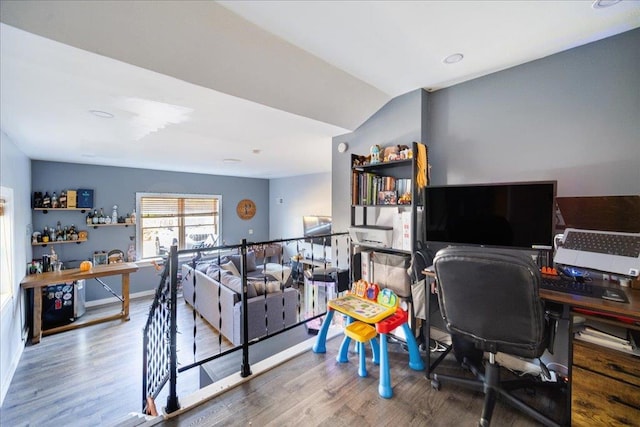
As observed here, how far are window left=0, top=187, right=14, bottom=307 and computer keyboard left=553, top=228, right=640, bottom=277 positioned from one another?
4910 mm

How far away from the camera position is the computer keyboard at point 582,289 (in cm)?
129

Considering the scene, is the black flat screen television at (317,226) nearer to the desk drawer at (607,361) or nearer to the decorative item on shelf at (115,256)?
the decorative item on shelf at (115,256)

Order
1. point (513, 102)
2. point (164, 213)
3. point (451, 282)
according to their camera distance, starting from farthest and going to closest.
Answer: point (164, 213), point (513, 102), point (451, 282)

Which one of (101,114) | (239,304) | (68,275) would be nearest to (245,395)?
(239,304)

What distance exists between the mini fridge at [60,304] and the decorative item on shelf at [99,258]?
76 centimetres

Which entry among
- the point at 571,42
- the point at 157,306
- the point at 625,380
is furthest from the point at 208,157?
the point at 625,380

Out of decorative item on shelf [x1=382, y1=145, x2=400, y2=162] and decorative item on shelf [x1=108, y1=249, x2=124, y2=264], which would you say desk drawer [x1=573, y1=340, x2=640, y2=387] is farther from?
decorative item on shelf [x1=108, y1=249, x2=124, y2=264]

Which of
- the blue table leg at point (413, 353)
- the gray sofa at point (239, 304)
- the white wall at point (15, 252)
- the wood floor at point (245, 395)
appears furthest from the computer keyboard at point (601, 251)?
the white wall at point (15, 252)

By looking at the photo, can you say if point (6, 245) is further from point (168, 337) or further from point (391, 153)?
point (391, 153)

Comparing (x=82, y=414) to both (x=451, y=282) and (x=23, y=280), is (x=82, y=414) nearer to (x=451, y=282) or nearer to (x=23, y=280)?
(x=23, y=280)

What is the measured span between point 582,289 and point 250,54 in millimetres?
2382

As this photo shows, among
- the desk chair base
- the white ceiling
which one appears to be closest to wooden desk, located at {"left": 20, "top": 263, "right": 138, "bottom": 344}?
the white ceiling

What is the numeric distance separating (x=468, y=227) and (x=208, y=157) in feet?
12.7

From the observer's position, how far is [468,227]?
75.7 inches
